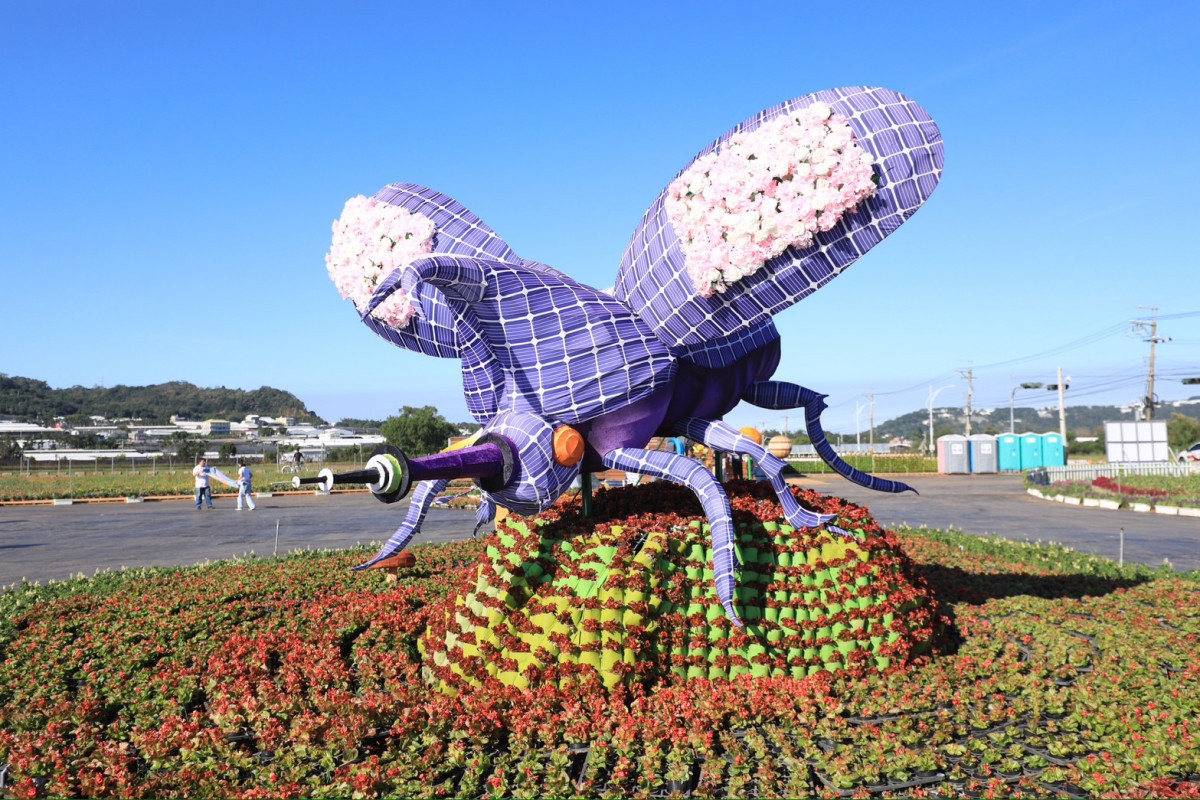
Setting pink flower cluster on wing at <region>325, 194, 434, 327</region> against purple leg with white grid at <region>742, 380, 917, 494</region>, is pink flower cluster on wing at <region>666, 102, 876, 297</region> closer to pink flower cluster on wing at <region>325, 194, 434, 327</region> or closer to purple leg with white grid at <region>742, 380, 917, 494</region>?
purple leg with white grid at <region>742, 380, 917, 494</region>

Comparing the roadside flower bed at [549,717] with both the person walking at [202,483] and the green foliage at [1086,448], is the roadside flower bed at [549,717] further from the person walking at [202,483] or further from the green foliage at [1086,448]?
the green foliage at [1086,448]

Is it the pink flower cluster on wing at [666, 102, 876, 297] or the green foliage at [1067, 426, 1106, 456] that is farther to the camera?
the green foliage at [1067, 426, 1106, 456]

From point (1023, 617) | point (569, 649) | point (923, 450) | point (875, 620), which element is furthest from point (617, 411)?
point (923, 450)

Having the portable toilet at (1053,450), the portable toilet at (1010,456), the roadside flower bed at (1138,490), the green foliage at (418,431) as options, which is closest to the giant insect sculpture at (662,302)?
the roadside flower bed at (1138,490)

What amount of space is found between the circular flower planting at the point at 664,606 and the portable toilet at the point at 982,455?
36398 millimetres

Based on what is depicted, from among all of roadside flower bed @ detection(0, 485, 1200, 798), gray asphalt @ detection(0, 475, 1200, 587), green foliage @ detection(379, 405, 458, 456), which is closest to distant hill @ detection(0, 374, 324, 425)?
green foliage @ detection(379, 405, 458, 456)

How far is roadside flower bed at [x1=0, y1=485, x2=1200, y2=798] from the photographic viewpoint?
194 inches

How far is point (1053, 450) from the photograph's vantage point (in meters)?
40.6

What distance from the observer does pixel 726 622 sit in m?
6.45

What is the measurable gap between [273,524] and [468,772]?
50.1 feet

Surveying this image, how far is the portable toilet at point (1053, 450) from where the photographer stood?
40.3 metres

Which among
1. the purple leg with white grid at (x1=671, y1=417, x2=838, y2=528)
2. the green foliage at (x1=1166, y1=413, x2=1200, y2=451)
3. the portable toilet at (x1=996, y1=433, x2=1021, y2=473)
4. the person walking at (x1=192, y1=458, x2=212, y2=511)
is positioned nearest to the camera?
the purple leg with white grid at (x1=671, y1=417, x2=838, y2=528)

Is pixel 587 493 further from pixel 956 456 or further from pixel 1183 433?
pixel 1183 433

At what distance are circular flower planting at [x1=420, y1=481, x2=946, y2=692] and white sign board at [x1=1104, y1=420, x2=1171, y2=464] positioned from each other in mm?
35302
